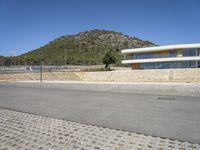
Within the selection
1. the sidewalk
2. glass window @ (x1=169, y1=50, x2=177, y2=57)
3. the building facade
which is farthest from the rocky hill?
the sidewalk

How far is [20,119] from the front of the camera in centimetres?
834

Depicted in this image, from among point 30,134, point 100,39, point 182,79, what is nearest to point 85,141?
point 30,134

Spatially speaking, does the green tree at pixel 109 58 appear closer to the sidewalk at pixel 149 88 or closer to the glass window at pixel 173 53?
the glass window at pixel 173 53

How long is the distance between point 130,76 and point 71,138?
3943cm

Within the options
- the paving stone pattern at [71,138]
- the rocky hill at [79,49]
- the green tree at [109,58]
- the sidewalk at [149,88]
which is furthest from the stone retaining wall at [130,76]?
the paving stone pattern at [71,138]

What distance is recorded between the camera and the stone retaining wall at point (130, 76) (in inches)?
1518

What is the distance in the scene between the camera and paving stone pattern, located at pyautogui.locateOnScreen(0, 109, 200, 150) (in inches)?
211

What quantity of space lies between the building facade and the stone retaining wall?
741 centimetres

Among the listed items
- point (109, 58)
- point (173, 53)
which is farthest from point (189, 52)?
point (109, 58)

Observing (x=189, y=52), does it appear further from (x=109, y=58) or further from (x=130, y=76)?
(x=109, y=58)

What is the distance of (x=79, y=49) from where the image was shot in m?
110

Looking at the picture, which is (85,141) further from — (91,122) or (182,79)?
(182,79)

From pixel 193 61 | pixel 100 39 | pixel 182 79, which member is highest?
pixel 100 39

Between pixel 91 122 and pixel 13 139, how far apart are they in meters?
2.76
